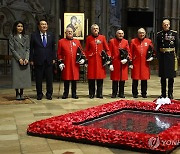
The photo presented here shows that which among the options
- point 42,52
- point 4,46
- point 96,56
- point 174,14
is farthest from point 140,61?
point 174,14

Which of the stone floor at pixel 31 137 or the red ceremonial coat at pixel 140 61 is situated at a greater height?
the red ceremonial coat at pixel 140 61

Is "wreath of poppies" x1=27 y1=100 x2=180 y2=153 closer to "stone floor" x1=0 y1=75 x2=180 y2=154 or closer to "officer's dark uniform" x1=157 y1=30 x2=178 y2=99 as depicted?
"stone floor" x1=0 y1=75 x2=180 y2=154

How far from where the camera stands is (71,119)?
4715 mm

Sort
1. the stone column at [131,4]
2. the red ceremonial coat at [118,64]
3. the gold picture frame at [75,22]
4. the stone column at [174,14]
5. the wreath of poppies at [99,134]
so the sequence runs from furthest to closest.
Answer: the stone column at [174,14], the stone column at [131,4], the gold picture frame at [75,22], the red ceremonial coat at [118,64], the wreath of poppies at [99,134]

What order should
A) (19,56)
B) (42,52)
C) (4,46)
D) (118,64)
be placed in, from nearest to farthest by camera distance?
(19,56), (42,52), (118,64), (4,46)

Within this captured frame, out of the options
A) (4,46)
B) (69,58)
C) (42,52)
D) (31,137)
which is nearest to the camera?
(31,137)

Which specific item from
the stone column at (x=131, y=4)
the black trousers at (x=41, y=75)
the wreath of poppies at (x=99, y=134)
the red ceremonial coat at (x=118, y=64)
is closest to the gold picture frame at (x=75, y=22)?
the red ceremonial coat at (x=118, y=64)

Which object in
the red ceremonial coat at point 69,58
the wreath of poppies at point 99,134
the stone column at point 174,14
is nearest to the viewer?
the wreath of poppies at point 99,134

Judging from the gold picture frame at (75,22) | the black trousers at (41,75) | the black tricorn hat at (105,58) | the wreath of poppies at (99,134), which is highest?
the gold picture frame at (75,22)

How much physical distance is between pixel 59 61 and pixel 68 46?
0.40 m

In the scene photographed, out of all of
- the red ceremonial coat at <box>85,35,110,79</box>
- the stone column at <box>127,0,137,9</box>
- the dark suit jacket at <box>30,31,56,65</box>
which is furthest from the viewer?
the stone column at <box>127,0,137,9</box>

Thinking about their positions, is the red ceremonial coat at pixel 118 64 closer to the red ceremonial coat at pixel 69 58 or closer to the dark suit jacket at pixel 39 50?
the red ceremonial coat at pixel 69 58

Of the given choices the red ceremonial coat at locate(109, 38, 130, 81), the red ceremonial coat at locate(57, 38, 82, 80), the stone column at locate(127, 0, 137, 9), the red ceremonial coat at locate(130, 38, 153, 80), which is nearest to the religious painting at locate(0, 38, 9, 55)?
the red ceremonial coat at locate(57, 38, 82, 80)

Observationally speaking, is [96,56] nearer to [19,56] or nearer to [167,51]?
[167,51]
